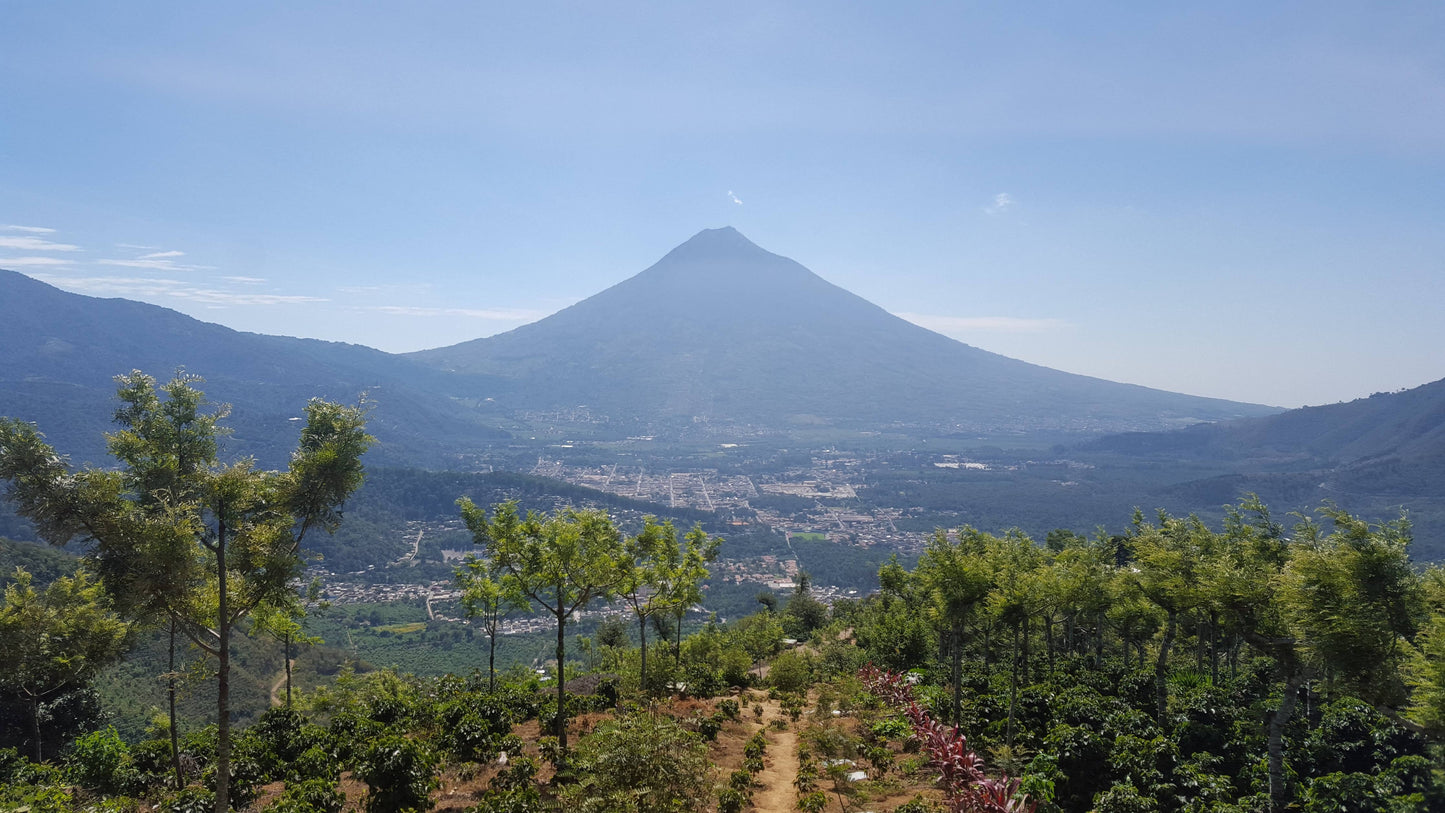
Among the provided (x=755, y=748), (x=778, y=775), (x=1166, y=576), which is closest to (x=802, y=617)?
(x=755, y=748)

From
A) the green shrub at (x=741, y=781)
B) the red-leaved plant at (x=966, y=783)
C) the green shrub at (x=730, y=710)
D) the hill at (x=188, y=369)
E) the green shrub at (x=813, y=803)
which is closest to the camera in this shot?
the red-leaved plant at (x=966, y=783)

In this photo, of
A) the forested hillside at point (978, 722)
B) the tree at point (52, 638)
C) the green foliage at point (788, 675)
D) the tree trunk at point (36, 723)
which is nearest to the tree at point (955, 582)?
the forested hillside at point (978, 722)

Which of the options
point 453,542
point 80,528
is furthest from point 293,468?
point 453,542

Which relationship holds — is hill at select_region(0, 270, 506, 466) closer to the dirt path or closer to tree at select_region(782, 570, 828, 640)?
tree at select_region(782, 570, 828, 640)

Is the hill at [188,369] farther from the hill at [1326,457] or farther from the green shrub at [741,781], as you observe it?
the hill at [1326,457]

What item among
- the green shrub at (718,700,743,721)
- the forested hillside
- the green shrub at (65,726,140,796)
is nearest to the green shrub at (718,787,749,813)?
the forested hillside

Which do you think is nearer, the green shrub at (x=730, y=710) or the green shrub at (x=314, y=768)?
the green shrub at (x=314, y=768)

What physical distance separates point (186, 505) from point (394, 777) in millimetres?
4111

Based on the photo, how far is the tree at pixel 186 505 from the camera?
709cm

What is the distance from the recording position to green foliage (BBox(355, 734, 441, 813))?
7.61 meters

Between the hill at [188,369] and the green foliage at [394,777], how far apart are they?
11046cm

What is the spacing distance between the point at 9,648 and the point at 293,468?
322 inches

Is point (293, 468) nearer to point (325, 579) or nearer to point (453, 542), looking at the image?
point (325, 579)

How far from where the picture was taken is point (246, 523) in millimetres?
8242
